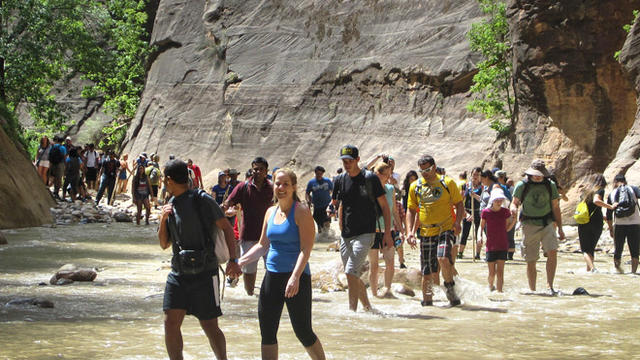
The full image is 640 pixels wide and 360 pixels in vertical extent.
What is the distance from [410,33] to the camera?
3008 centimetres

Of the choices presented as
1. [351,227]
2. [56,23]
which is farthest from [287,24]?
[351,227]

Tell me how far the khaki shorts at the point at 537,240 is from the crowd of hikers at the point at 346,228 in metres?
0.01

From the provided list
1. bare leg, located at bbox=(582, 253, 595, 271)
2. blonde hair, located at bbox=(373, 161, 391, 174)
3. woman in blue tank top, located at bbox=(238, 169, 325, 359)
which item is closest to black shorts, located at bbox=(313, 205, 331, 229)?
bare leg, located at bbox=(582, 253, 595, 271)

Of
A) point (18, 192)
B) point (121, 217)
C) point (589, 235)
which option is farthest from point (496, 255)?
point (121, 217)

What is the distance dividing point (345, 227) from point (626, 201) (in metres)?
5.75

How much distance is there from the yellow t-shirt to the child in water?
4.34 feet

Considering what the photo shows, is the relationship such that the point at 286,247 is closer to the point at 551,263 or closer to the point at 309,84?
the point at 551,263

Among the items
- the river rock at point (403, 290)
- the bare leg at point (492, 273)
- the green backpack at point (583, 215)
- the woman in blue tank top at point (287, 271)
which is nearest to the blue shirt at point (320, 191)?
the green backpack at point (583, 215)

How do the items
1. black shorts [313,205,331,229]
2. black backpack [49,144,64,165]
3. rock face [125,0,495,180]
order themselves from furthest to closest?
1. rock face [125,0,495,180]
2. black backpack [49,144,64,165]
3. black shorts [313,205,331,229]

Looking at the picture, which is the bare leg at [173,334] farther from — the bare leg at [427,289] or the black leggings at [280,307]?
the bare leg at [427,289]

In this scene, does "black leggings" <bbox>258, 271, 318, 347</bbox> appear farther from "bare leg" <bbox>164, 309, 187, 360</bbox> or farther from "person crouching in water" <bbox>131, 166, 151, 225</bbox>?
"person crouching in water" <bbox>131, 166, 151, 225</bbox>

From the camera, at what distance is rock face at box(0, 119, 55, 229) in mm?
18312

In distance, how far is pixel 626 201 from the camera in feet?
41.9

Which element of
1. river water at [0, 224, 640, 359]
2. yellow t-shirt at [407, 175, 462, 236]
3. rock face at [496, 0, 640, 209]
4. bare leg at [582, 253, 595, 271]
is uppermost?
rock face at [496, 0, 640, 209]
